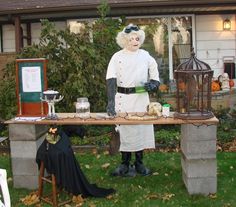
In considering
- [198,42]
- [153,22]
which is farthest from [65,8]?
[198,42]

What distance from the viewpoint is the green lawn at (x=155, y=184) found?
5538mm

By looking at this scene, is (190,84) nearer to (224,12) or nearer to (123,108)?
(123,108)

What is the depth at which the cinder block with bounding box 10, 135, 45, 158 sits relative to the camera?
598 centimetres

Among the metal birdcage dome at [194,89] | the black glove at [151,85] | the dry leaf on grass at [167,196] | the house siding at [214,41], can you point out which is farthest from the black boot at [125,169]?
the house siding at [214,41]

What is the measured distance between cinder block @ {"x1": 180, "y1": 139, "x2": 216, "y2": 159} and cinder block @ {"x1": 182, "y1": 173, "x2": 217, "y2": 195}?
0.28 metres

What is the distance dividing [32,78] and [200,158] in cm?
237

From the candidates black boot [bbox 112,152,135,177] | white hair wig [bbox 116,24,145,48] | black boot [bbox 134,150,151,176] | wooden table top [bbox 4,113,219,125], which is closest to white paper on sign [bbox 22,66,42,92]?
wooden table top [bbox 4,113,219,125]

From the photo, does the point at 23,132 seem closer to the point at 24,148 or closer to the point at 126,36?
the point at 24,148

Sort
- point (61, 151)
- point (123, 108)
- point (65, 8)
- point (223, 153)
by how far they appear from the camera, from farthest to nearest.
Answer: point (65, 8), point (223, 153), point (123, 108), point (61, 151)

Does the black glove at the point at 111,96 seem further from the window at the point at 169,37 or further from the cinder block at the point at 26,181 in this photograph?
the window at the point at 169,37

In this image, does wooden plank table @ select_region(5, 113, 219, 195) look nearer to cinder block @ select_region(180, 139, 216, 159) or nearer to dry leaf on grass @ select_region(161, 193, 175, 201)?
cinder block @ select_region(180, 139, 216, 159)

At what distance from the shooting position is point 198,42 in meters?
11.6

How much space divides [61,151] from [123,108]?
134 cm

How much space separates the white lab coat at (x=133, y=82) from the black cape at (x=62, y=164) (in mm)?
1091
